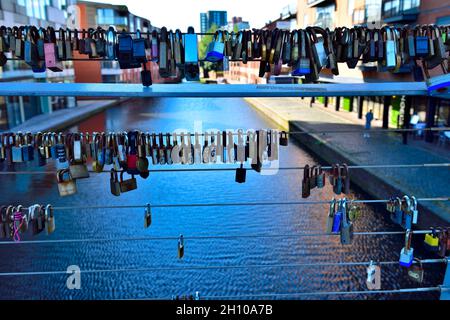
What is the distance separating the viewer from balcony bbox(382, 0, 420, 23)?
1942cm

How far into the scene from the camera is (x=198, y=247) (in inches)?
451

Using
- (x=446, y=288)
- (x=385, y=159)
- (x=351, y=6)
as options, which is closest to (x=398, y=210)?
(x=446, y=288)

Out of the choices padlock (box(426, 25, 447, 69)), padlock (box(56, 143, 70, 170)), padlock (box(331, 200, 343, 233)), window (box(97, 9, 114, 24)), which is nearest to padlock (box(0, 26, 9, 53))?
padlock (box(56, 143, 70, 170))

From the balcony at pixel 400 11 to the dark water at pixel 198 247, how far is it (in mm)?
9977

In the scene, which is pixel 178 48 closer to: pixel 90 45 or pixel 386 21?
pixel 90 45

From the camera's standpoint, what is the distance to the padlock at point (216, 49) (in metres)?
3.94

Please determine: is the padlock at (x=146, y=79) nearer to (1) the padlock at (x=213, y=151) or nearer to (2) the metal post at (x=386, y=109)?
(1) the padlock at (x=213, y=151)

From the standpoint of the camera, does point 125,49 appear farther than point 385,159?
No

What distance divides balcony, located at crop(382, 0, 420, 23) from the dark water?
32.7ft

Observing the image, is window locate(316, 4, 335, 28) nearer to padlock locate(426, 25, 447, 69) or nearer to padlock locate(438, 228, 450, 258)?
padlock locate(426, 25, 447, 69)

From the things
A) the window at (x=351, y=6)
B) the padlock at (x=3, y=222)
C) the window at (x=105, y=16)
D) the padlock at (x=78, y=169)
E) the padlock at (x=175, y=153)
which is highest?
the window at (x=105, y=16)

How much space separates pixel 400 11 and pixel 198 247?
16.2 m

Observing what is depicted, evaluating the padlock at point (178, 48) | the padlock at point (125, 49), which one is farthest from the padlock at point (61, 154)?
the padlock at point (178, 48)
